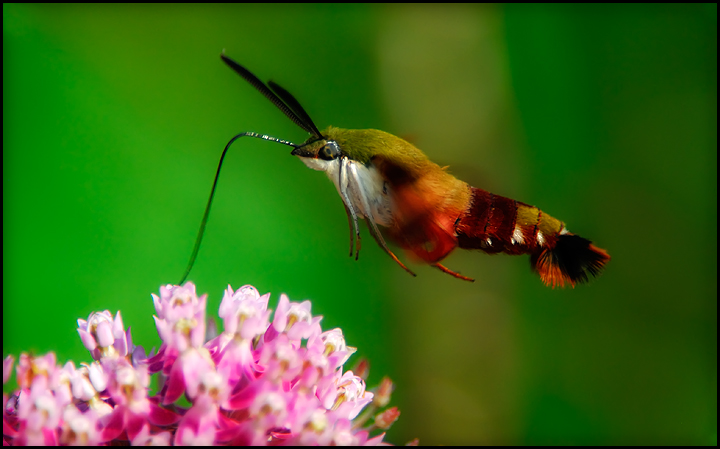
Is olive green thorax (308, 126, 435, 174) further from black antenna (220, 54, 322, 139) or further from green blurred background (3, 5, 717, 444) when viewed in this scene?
green blurred background (3, 5, 717, 444)

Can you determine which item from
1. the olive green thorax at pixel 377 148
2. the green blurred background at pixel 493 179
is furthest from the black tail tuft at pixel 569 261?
the green blurred background at pixel 493 179

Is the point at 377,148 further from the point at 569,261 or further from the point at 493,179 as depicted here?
the point at 493,179

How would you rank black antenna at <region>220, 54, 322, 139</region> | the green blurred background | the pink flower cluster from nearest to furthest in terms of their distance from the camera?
1. the pink flower cluster
2. black antenna at <region>220, 54, 322, 139</region>
3. the green blurred background

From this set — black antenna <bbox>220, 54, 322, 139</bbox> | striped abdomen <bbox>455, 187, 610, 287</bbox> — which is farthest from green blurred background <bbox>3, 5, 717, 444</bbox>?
striped abdomen <bbox>455, 187, 610, 287</bbox>

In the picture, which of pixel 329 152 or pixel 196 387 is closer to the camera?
pixel 196 387

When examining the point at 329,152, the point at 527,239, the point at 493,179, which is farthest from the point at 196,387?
the point at 493,179

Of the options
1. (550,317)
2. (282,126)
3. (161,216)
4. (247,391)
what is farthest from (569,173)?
(247,391)
